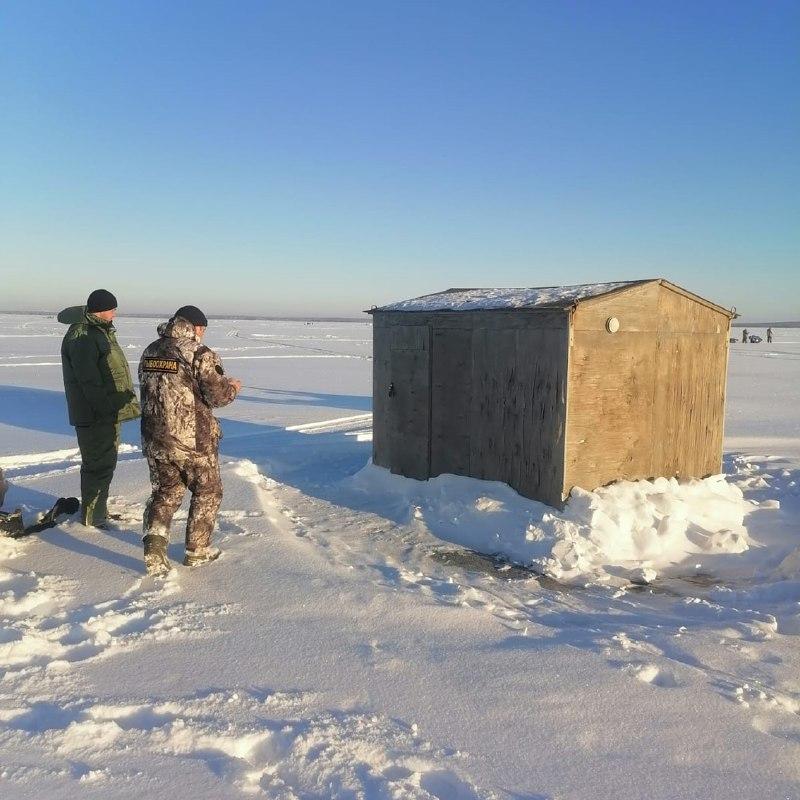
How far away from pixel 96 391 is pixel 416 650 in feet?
11.0

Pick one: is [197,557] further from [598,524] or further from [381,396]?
[381,396]

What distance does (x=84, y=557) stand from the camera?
491 centimetres

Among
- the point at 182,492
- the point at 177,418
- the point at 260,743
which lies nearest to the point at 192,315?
the point at 177,418

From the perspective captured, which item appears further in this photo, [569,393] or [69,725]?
[569,393]

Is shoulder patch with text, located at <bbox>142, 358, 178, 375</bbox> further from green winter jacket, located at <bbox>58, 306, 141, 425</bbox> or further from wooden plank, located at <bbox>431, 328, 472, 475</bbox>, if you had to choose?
wooden plank, located at <bbox>431, 328, 472, 475</bbox>

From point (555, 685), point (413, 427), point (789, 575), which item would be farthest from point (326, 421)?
point (555, 685)

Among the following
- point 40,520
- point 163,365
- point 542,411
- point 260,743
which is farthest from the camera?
point 542,411

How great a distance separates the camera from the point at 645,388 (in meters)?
6.68

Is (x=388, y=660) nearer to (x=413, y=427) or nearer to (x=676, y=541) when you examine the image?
(x=676, y=541)

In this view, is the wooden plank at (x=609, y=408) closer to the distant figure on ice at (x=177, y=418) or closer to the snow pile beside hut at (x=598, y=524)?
the snow pile beside hut at (x=598, y=524)

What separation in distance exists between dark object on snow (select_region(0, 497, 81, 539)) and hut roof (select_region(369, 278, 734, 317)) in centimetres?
389

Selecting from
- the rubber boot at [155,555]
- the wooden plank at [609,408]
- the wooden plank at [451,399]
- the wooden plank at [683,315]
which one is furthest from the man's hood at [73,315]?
the wooden plank at [683,315]

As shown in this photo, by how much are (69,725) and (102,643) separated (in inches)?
31.0

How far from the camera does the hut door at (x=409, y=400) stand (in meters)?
7.51
